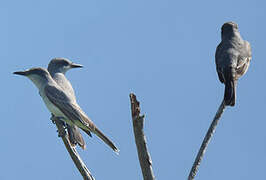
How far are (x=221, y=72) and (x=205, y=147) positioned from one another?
267cm

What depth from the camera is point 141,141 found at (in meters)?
5.41

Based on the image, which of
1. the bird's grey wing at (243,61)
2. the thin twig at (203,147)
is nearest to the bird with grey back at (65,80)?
the bird's grey wing at (243,61)

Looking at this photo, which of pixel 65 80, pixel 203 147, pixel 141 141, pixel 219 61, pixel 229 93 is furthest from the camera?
pixel 65 80

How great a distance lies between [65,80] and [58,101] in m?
1.47

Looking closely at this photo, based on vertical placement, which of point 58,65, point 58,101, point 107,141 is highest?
point 58,65

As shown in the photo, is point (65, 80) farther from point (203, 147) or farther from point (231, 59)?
point (203, 147)

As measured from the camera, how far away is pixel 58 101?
8820 mm

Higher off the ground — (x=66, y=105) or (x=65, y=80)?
(x=65, y=80)

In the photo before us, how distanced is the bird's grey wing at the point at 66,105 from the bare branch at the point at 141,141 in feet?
8.53

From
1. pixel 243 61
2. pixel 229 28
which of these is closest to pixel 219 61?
pixel 243 61

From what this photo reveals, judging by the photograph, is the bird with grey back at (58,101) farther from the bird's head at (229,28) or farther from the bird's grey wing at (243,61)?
the bird's head at (229,28)

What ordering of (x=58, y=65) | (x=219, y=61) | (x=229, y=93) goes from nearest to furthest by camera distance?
(x=229, y=93) → (x=219, y=61) → (x=58, y=65)

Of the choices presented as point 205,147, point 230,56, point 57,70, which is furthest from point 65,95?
point 205,147

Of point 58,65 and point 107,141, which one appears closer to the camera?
point 107,141
